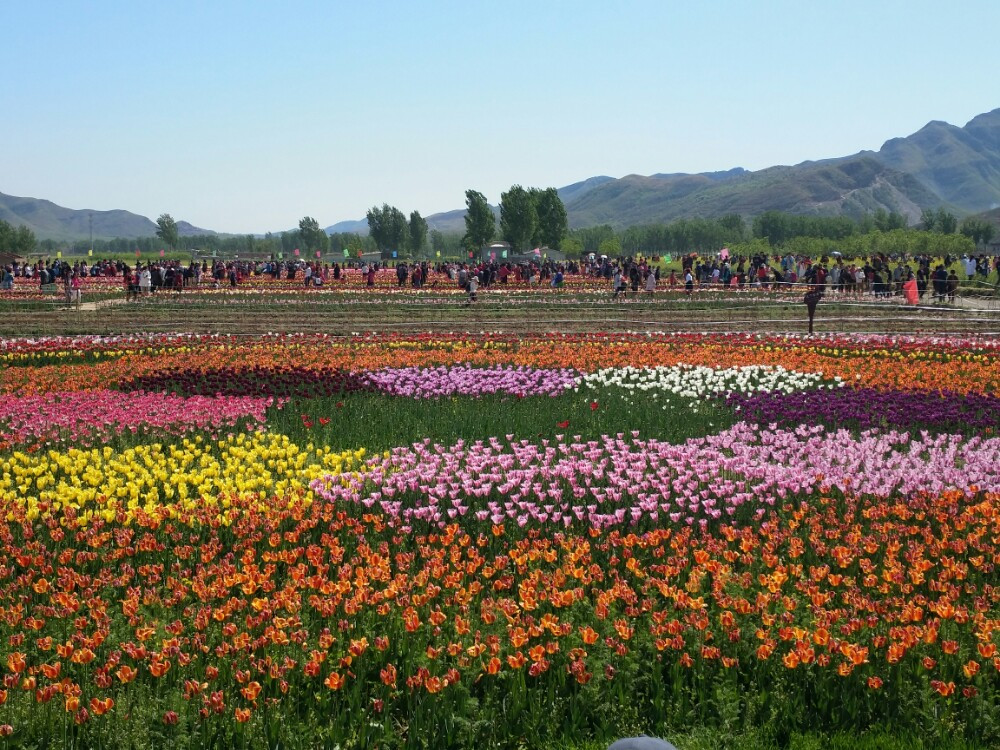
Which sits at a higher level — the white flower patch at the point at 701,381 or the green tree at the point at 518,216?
the green tree at the point at 518,216

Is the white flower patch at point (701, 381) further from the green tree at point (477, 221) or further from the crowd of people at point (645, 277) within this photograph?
the green tree at point (477, 221)

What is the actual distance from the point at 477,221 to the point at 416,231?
39414 mm

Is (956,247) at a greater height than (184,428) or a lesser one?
greater

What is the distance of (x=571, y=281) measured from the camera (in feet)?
187

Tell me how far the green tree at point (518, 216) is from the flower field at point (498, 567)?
118 metres

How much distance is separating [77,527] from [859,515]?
292 inches

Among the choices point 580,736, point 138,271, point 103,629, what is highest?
point 138,271

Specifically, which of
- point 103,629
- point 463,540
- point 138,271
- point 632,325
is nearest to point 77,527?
point 103,629

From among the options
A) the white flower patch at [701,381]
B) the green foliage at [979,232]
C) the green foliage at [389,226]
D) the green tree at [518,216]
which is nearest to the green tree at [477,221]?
the green tree at [518,216]

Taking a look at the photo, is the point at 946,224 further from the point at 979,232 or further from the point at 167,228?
the point at 167,228

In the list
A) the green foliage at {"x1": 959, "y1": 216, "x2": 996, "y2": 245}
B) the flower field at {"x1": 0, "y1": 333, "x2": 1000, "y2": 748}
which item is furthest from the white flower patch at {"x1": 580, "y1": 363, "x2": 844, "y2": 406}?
the green foliage at {"x1": 959, "y1": 216, "x2": 996, "y2": 245}

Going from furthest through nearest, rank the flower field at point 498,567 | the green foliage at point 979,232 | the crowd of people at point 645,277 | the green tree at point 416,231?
the green tree at point 416,231 → the green foliage at point 979,232 → the crowd of people at point 645,277 → the flower field at point 498,567

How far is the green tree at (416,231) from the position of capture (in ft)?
566

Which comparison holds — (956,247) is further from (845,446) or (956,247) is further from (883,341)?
(845,446)
